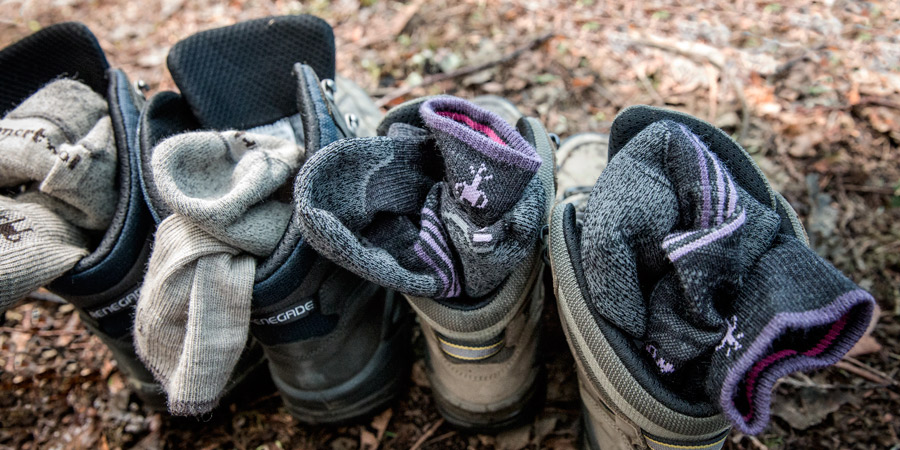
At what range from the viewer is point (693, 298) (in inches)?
36.5

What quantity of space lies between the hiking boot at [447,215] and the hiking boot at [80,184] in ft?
1.81

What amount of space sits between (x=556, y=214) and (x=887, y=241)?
49.7 inches

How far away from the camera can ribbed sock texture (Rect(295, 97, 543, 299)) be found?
1013mm

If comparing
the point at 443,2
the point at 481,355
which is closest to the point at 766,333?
the point at 481,355

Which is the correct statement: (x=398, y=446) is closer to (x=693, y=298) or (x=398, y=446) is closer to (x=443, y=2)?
(x=693, y=298)

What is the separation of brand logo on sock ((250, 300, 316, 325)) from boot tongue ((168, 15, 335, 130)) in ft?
1.73

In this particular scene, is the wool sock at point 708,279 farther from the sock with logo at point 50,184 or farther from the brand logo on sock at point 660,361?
the sock with logo at point 50,184

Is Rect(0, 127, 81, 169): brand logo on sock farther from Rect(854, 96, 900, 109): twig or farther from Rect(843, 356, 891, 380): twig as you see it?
Rect(854, 96, 900, 109): twig

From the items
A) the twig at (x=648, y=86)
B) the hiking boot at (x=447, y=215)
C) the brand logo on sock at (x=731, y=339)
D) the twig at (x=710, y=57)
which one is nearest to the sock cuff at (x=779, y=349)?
the brand logo on sock at (x=731, y=339)

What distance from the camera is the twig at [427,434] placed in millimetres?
1549

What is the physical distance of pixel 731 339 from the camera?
0.90 meters

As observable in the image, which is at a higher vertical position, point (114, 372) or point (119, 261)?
point (119, 261)

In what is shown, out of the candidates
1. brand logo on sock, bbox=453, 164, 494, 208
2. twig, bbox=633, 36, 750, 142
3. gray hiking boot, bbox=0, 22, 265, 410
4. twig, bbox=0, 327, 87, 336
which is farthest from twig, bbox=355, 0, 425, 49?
brand logo on sock, bbox=453, 164, 494, 208

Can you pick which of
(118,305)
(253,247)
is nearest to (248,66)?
(253,247)
